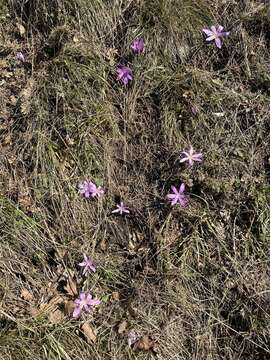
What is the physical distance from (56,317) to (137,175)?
926 millimetres

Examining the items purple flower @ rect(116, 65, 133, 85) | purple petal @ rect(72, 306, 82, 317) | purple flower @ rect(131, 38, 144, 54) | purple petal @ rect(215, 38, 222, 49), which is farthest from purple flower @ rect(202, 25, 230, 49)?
purple petal @ rect(72, 306, 82, 317)

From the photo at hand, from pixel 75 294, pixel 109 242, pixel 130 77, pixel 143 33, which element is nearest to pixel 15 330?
pixel 75 294

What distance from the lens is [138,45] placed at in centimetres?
362

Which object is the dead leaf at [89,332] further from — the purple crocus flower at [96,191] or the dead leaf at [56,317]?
the purple crocus flower at [96,191]

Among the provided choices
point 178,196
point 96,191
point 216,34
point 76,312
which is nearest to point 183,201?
point 178,196

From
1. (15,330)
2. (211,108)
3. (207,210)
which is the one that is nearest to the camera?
(15,330)

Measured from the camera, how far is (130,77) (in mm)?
3578

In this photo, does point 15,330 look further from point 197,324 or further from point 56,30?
point 56,30

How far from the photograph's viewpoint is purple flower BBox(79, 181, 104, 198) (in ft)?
11.0

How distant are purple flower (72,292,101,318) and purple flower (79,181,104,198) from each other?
566 mm

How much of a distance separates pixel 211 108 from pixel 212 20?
1.95 ft

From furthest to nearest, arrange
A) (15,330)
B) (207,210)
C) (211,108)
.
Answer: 1. (211,108)
2. (207,210)
3. (15,330)

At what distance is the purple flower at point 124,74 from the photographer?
11.8ft

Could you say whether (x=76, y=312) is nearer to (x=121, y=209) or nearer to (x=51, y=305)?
(x=51, y=305)
